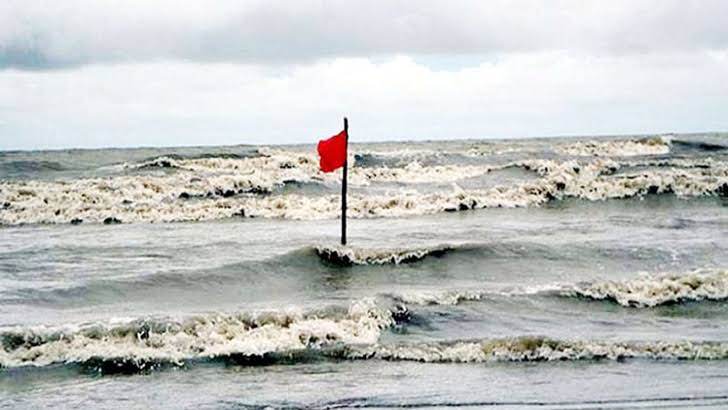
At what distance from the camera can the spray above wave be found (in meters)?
10.1

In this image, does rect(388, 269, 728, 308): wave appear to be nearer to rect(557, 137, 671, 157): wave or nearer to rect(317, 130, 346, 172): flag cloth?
rect(317, 130, 346, 172): flag cloth

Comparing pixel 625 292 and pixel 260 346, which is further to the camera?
pixel 625 292

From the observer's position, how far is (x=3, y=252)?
62.1ft

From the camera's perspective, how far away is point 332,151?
1661 centimetres

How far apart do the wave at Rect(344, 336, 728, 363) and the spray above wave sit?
2.34 feet

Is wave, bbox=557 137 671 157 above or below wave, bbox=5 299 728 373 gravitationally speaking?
above

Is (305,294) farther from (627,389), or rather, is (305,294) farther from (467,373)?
(627,389)

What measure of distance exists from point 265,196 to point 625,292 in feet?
59.1

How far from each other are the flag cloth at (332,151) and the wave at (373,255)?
1.68m

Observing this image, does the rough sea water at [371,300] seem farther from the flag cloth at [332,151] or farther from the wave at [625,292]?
the flag cloth at [332,151]

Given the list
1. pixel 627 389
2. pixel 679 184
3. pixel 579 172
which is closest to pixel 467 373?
pixel 627 389

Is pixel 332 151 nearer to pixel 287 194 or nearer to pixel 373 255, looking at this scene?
pixel 373 255

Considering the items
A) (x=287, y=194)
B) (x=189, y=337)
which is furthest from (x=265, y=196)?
(x=189, y=337)

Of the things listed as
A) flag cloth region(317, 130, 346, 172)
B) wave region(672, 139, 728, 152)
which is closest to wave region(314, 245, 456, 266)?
flag cloth region(317, 130, 346, 172)
